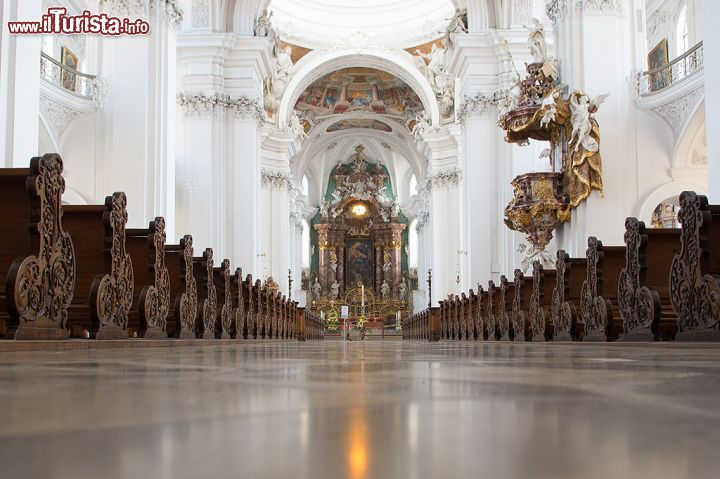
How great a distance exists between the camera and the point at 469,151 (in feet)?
54.9

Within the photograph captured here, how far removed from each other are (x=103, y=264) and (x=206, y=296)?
7.01ft

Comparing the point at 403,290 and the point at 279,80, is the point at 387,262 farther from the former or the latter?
the point at 279,80

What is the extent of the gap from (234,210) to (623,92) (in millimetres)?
8725

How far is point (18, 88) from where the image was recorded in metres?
6.55

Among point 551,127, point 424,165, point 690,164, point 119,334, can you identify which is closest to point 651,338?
point 119,334

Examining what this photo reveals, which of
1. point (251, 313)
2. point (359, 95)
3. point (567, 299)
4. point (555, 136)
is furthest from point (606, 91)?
point (359, 95)

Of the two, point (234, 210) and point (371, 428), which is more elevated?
point (234, 210)

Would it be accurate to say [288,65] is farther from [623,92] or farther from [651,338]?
[651,338]

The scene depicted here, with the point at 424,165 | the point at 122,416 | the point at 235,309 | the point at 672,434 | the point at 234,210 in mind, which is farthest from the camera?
the point at 424,165

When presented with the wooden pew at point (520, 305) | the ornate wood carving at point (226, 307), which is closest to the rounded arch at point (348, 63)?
the wooden pew at point (520, 305)

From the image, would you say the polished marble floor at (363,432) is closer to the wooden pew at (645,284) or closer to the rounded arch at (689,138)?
the wooden pew at (645,284)

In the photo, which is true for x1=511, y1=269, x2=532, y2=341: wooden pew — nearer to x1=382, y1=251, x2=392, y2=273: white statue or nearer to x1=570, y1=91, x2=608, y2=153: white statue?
x1=570, y1=91, x2=608, y2=153: white statue

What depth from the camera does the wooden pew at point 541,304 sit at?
23.2 feet

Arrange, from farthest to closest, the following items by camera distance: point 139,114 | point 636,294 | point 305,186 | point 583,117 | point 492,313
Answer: point 305,186 → point 139,114 → point 583,117 → point 492,313 → point 636,294
